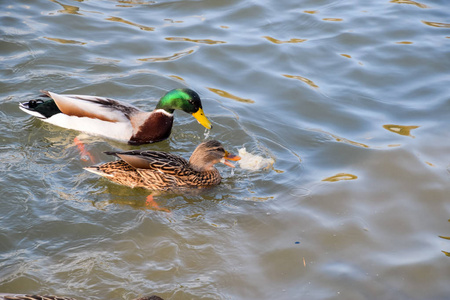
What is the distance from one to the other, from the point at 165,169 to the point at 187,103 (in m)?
1.23

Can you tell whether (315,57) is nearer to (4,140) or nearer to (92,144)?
(92,144)

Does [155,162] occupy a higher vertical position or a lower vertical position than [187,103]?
lower

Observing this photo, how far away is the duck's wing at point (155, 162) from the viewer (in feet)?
22.3

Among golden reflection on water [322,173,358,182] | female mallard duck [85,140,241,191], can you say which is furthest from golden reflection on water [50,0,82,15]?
golden reflection on water [322,173,358,182]

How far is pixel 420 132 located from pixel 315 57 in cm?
249

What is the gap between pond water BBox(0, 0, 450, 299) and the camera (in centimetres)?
548

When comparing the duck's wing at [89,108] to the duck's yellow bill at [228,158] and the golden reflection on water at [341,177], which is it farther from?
the golden reflection on water at [341,177]

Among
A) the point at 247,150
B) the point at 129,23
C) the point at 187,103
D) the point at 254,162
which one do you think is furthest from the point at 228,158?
the point at 129,23

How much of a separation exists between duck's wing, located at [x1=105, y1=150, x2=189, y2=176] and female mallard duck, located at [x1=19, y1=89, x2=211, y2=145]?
93 cm

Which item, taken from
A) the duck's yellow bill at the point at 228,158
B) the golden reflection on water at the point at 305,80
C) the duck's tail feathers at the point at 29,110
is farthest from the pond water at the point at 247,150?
the duck's yellow bill at the point at 228,158

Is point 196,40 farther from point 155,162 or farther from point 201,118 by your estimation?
point 155,162

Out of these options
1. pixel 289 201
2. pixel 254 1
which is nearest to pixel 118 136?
pixel 289 201

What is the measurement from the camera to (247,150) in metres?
7.58

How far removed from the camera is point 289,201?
6590 mm
